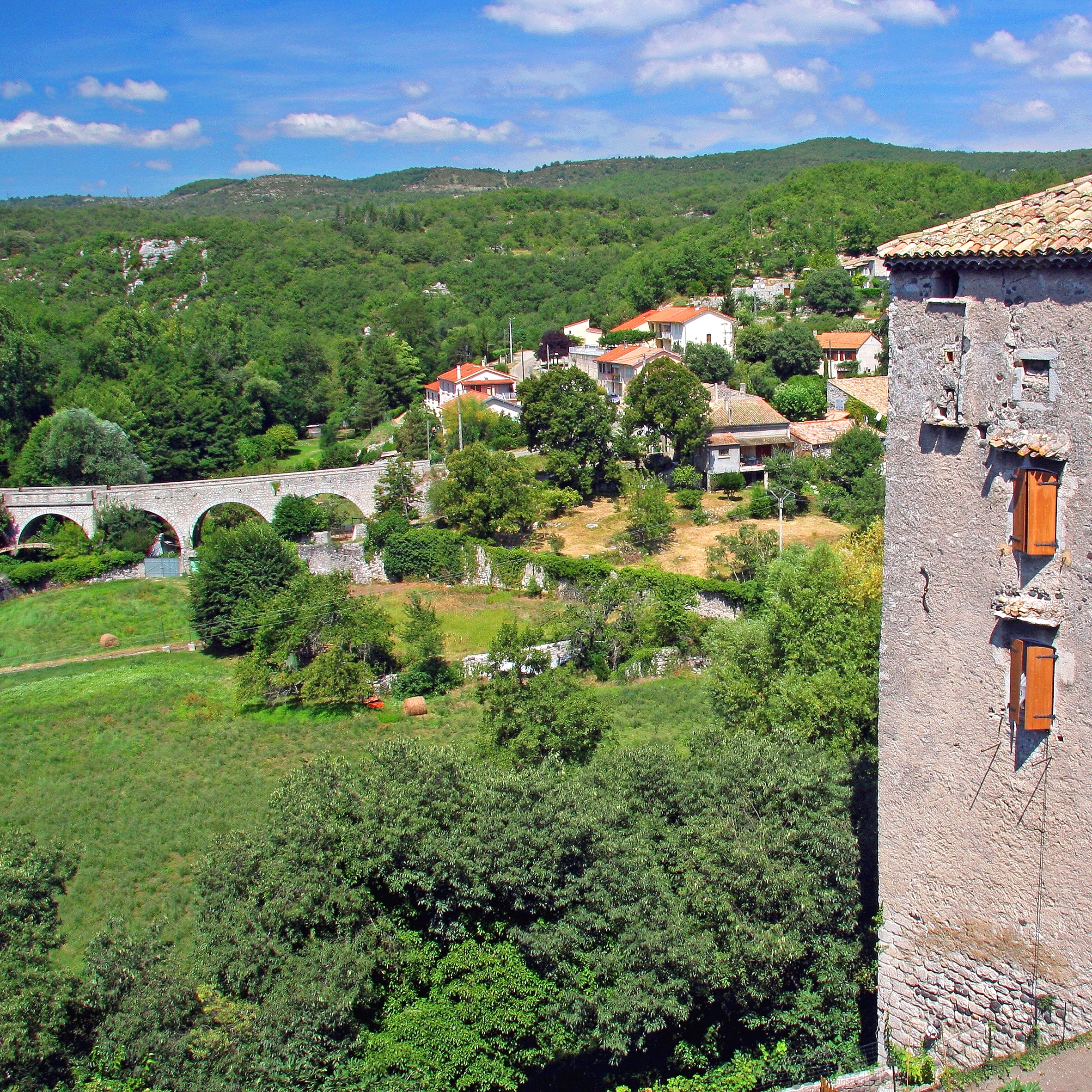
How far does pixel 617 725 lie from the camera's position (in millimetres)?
24000

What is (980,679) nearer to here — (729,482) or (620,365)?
(729,482)

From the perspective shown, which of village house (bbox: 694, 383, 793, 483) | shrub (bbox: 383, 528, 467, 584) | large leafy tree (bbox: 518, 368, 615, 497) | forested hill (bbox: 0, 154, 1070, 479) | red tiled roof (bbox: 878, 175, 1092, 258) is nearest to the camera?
red tiled roof (bbox: 878, 175, 1092, 258)

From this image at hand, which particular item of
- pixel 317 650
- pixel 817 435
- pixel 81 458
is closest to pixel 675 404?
pixel 817 435

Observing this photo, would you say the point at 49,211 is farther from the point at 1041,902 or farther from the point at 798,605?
the point at 1041,902

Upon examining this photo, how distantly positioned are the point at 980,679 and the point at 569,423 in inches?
1289

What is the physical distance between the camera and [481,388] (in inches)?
2240

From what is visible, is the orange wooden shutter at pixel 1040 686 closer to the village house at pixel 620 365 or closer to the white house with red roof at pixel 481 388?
the village house at pixel 620 365

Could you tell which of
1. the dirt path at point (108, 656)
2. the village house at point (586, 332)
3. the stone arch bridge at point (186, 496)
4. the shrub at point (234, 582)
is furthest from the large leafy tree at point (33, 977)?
the village house at point (586, 332)

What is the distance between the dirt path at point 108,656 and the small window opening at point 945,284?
29267mm

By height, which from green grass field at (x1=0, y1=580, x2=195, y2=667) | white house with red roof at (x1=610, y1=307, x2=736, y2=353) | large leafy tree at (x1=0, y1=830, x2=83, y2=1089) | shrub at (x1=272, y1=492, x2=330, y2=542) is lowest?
green grass field at (x1=0, y1=580, x2=195, y2=667)

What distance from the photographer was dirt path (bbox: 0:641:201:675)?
3212cm

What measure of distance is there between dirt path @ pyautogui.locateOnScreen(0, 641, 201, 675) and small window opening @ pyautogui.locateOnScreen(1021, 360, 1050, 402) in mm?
29743

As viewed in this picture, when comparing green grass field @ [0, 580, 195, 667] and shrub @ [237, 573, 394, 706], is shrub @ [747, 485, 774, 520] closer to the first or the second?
shrub @ [237, 573, 394, 706]

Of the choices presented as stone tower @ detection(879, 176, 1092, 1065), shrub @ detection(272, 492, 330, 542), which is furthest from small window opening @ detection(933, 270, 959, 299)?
shrub @ detection(272, 492, 330, 542)
